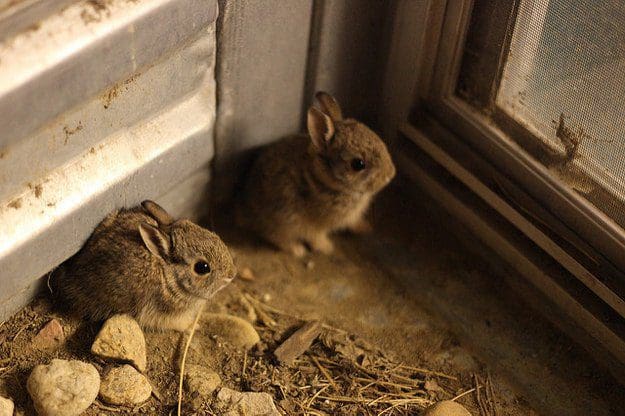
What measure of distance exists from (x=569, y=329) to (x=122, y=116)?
201cm

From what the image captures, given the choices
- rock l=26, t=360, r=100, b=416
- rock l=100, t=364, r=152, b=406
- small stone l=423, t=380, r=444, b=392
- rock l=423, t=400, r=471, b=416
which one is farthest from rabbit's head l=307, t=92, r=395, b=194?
rock l=26, t=360, r=100, b=416

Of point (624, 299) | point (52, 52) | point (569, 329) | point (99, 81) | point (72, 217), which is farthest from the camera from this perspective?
point (569, 329)

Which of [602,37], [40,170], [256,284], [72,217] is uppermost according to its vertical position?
[602,37]

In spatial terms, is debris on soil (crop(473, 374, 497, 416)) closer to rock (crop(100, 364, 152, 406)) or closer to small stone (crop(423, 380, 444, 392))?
small stone (crop(423, 380, 444, 392))

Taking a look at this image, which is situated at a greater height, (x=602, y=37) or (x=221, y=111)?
(x=602, y=37)

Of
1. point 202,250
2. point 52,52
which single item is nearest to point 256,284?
point 202,250

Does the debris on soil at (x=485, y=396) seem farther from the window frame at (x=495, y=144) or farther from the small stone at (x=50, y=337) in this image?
the small stone at (x=50, y=337)

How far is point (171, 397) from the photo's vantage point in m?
3.07

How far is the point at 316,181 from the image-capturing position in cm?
368

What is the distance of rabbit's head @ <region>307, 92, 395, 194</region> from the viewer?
3.53 meters

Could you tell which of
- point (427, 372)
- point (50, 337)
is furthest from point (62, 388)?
point (427, 372)

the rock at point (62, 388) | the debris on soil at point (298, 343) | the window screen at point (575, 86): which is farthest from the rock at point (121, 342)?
the window screen at point (575, 86)

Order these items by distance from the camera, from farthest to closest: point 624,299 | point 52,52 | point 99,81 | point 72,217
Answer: point 624,299 < point 72,217 < point 99,81 < point 52,52

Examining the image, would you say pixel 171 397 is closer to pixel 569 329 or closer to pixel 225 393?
pixel 225 393
